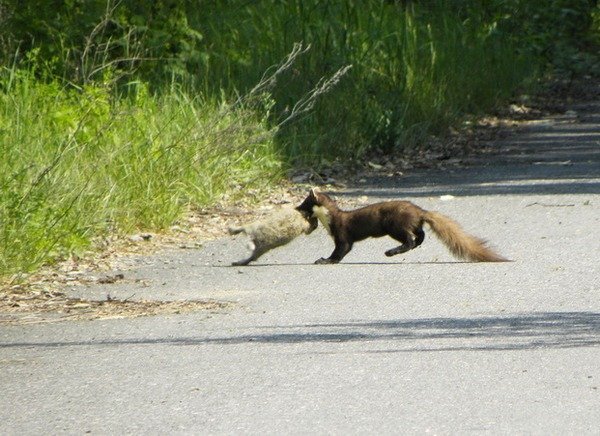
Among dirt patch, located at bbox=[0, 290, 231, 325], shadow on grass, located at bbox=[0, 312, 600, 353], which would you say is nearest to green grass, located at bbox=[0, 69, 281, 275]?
dirt patch, located at bbox=[0, 290, 231, 325]

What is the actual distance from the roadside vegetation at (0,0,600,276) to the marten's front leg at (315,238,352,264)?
1.83 m

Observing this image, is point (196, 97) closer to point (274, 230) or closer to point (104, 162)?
point (104, 162)

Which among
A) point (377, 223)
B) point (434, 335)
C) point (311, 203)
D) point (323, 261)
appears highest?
point (434, 335)

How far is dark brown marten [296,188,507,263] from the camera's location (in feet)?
35.6

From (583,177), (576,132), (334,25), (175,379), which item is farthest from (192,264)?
(576,132)

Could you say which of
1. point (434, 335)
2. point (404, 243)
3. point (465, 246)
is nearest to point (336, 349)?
point (434, 335)

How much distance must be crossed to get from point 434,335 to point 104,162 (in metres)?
5.34

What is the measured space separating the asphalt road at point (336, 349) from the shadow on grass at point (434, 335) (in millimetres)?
16

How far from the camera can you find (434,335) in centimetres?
759

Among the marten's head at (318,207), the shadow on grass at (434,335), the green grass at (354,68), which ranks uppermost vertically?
the shadow on grass at (434,335)

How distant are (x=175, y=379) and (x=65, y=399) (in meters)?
0.57

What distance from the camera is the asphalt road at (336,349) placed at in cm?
578

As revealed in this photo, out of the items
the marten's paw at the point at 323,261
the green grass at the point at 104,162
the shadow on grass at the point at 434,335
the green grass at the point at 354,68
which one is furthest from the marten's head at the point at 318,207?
the green grass at the point at 354,68

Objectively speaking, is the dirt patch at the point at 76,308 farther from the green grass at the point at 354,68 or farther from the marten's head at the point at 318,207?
the green grass at the point at 354,68
